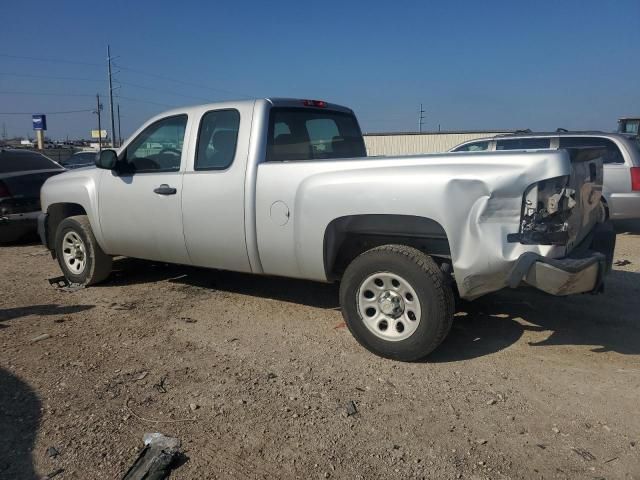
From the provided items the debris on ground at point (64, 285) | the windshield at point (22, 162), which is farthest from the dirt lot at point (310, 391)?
the windshield at point (22, 162)

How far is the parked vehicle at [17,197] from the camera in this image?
352 inches

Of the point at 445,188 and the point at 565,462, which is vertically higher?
the point at 445,188

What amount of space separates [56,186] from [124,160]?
1348 millimetres

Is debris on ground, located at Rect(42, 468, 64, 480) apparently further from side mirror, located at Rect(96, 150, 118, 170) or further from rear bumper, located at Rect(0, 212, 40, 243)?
rear bumper, located at Rect(0, 212, 40, 243)

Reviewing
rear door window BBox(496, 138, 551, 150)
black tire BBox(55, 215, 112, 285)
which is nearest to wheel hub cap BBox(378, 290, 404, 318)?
black tire BBox(55, 215, 112, 285)

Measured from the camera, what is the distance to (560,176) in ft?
11.5

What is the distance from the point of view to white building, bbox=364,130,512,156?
3028 centimetres

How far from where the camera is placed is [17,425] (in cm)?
321

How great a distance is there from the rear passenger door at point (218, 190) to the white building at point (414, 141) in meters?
25.3

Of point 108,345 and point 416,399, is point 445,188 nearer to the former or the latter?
point 416,399

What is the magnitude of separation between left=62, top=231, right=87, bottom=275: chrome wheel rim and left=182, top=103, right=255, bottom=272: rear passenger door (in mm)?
1798

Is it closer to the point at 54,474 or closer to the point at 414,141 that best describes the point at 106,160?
the point at 54,474

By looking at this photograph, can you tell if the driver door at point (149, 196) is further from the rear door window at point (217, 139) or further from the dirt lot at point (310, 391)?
the dirt lot at point (310, 391)

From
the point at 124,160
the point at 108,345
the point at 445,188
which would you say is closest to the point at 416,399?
the point at 445,188
